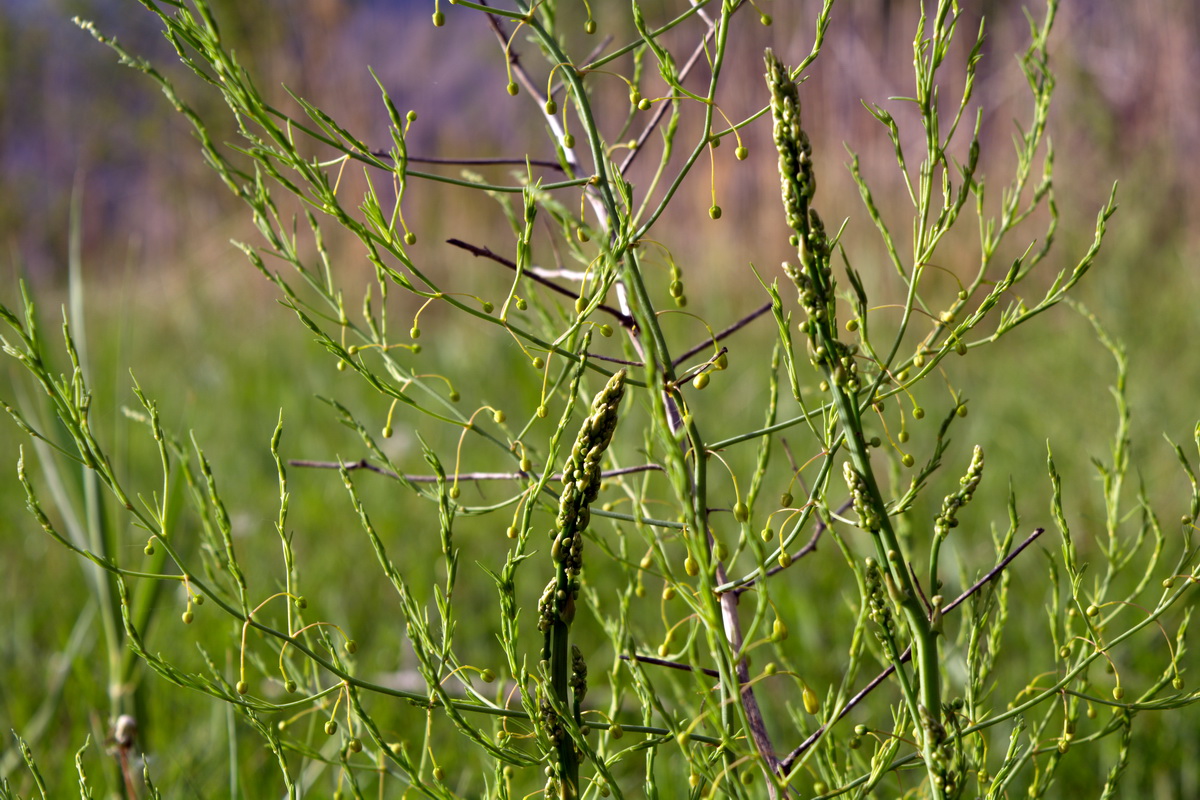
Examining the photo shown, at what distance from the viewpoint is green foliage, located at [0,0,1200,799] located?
0.72 m

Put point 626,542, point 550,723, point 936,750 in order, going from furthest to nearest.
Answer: point 626,542
point 550,723
point 936,750

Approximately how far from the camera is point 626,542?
1.15 metres

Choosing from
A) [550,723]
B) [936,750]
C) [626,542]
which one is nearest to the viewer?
[936,750]

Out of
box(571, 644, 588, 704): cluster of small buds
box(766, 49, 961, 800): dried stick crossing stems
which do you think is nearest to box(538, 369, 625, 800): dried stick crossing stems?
box(571, 644, 588, 704): cluster of small buds

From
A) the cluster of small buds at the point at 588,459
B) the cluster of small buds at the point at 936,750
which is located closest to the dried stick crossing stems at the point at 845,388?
the cluster of small buds at the point at 936,750

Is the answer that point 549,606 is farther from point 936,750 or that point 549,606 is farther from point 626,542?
point 626,542

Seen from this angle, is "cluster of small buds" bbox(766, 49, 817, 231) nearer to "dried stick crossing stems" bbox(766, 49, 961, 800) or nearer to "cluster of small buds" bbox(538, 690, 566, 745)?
"dried stick crossing stems" bbox(766, 49, 961, 800)

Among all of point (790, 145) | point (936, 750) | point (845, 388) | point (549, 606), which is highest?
point (790, 145)

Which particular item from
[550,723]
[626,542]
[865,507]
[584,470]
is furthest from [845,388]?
[626,542]

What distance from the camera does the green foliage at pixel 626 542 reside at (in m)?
0.72

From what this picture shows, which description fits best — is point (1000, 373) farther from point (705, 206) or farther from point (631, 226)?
point (631, 226)

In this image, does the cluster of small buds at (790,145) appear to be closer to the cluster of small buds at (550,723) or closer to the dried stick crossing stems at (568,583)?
the dried stick crossing stems at (568,583)

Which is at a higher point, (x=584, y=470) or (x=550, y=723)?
(x=584, y=470)

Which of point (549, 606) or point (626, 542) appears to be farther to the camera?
point (626, 542)
